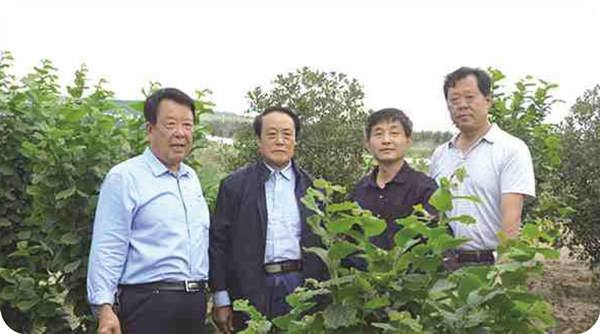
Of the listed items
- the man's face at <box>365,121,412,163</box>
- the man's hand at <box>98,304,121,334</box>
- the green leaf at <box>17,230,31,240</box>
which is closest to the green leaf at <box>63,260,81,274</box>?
the green leaf at <box>17,230,31,240</box>

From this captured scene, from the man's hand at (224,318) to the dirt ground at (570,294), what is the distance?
15.8ft

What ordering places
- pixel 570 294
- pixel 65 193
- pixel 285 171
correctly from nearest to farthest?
pixel 285 171
pixel 65 193
pixel 570 294

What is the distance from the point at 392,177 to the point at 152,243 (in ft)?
3.95

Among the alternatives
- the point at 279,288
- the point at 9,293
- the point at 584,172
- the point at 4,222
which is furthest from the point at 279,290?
the point at 584,172

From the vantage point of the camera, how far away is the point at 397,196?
12.2 ft

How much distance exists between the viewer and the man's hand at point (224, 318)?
13.4ft

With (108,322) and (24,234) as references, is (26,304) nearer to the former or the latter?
(24,234)

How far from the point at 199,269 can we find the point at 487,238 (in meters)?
1.46

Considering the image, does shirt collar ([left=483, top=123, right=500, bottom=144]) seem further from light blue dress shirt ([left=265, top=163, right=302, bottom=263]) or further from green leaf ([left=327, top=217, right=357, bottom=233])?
green leaf ([left=327, top=217, right=357, bottom=233])

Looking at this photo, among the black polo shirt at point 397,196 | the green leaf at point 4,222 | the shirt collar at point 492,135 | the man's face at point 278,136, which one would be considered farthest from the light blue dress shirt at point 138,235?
the green leaf at point 4,222

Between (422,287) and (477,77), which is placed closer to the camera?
(422,287)

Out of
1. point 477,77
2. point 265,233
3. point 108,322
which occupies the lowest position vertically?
point 108,322

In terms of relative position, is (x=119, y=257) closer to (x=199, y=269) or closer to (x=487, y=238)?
(x=199, y=269)

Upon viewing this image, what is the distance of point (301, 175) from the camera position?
4152mm
